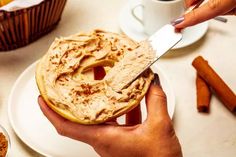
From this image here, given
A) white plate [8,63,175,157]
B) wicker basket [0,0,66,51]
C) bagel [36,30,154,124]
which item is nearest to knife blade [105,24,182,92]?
bagel [36,30,154,124]

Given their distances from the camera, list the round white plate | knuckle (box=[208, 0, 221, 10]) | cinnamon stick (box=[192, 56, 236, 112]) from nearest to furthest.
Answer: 1. knuckle (box=[208, 0, 221, 10])
2. cinnamon stick (box=[192, 56, 236, 112])
3. the round white plate

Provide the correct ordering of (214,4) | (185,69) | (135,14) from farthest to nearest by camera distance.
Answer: (135,14)
(185,69)
(214,4)

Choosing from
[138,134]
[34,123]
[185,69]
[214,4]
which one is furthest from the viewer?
[185,69]

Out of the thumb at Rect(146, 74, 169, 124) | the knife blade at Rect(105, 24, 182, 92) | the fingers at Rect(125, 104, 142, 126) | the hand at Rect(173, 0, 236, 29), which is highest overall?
the hand at Rect(173, 0, 236, 29)

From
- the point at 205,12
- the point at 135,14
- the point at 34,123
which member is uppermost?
the point at 205,12

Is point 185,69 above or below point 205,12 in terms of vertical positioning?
below

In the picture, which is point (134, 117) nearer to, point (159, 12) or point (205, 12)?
point (205, 12)

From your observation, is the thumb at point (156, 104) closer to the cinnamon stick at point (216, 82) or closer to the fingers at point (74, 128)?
the fingers at point (74, 128)

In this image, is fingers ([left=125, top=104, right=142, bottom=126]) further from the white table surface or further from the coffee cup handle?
the coffee cup handle

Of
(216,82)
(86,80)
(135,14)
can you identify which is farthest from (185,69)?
(86,80)
